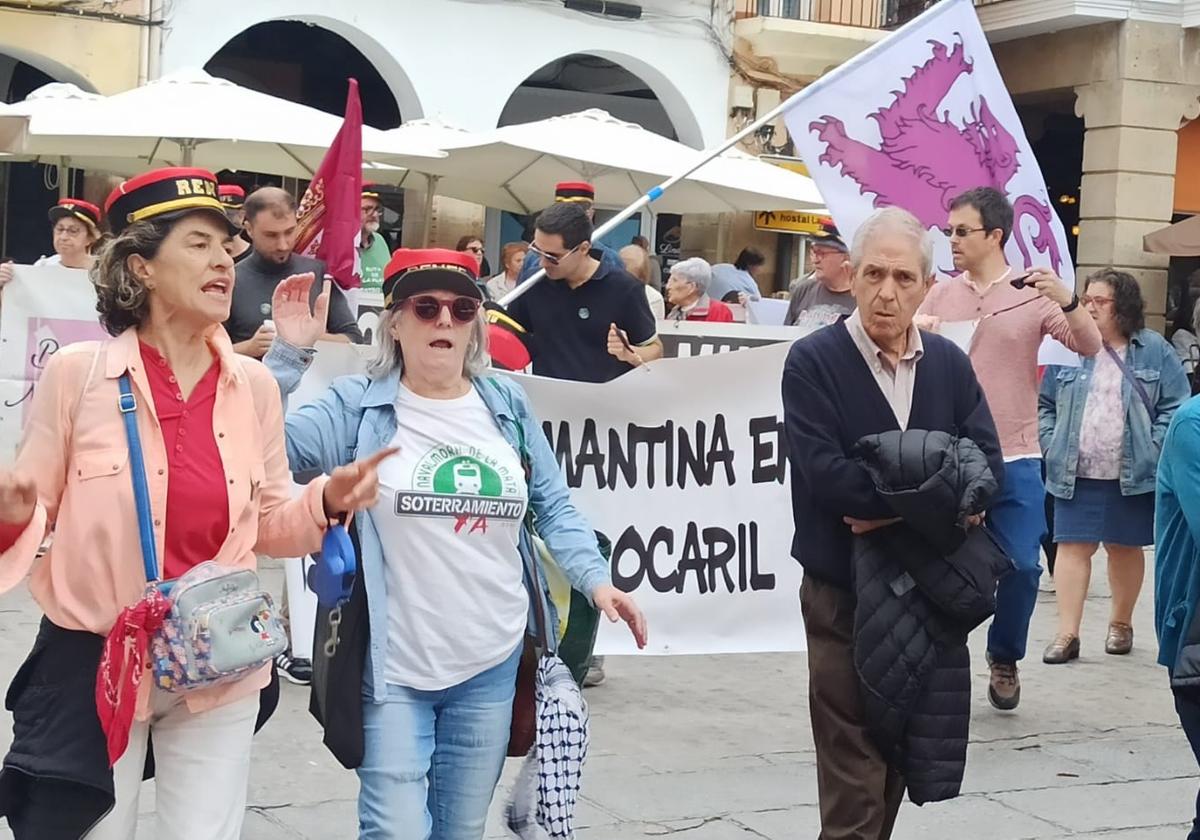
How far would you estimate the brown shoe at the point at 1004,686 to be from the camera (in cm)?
736

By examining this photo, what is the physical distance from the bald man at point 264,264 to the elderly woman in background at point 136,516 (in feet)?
10.6

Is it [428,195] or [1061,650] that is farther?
[428,195]

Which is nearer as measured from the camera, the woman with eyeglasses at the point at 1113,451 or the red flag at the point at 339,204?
the red flag at the point at 339,204

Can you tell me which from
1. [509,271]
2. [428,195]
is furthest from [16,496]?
[428,195]

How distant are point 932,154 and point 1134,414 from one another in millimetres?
2049

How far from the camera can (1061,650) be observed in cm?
862

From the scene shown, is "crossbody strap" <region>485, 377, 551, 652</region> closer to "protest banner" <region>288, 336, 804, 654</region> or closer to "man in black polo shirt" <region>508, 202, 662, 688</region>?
"protest banner" <region>288, 336, 804, 654</region>

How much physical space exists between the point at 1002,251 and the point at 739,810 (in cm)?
245

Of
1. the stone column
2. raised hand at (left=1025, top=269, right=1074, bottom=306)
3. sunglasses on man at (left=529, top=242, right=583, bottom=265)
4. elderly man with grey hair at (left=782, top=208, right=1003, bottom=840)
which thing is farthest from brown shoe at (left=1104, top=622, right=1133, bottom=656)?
the stone column

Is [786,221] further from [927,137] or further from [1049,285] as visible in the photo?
[1049,285]

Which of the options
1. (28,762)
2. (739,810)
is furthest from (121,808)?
(739,810)

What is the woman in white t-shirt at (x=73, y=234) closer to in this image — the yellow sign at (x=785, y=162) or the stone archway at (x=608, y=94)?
the stone archway at (x=608, y=94)

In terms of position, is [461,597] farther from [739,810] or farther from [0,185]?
[0,185]

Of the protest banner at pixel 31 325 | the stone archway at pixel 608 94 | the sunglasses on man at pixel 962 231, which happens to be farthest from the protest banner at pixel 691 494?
the stone archway at pixel 608 94
